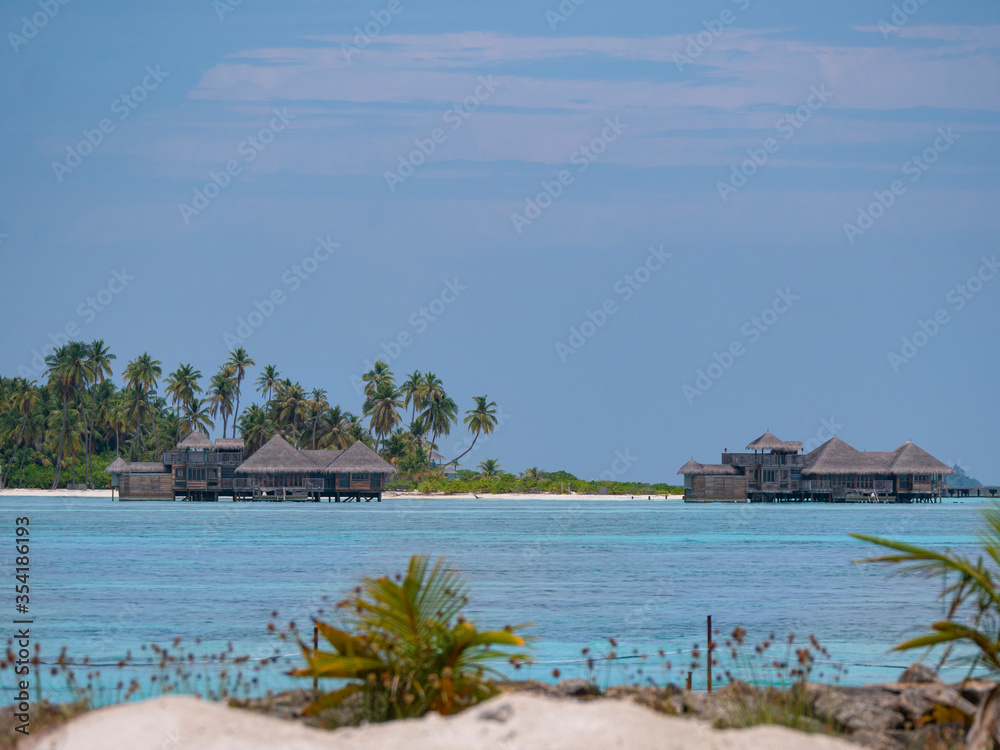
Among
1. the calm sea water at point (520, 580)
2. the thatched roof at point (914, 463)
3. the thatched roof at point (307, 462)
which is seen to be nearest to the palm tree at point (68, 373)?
the thatched roof at point (307, 462)

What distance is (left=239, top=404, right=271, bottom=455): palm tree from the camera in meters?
114

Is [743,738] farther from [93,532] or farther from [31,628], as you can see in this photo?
[93,532]

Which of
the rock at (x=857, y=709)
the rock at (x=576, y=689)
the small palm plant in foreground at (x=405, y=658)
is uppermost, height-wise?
the small palm plant in foreground at (x=405, y=658)

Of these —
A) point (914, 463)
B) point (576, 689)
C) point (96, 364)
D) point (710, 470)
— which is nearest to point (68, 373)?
point (96, 364)

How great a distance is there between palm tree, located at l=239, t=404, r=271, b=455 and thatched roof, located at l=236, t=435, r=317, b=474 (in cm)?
1910

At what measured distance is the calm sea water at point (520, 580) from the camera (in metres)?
22.7

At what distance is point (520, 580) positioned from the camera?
3391 centimetres

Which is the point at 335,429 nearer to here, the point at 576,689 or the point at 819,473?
the point at 819,473

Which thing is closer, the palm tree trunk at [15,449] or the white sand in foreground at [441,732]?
the white sand in foreground at [441,732]

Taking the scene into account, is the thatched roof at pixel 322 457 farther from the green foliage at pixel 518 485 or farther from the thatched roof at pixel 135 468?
the green foliage at pixel 518 485

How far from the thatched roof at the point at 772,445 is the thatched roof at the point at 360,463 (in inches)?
1209

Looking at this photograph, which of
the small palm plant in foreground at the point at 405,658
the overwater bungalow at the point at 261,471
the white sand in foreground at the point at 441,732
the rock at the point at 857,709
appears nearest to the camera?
the white sand in foreground at the point at 441,732

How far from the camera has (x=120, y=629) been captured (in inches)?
925

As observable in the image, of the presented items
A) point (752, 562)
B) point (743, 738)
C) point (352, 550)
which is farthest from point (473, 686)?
point (352, 550)
